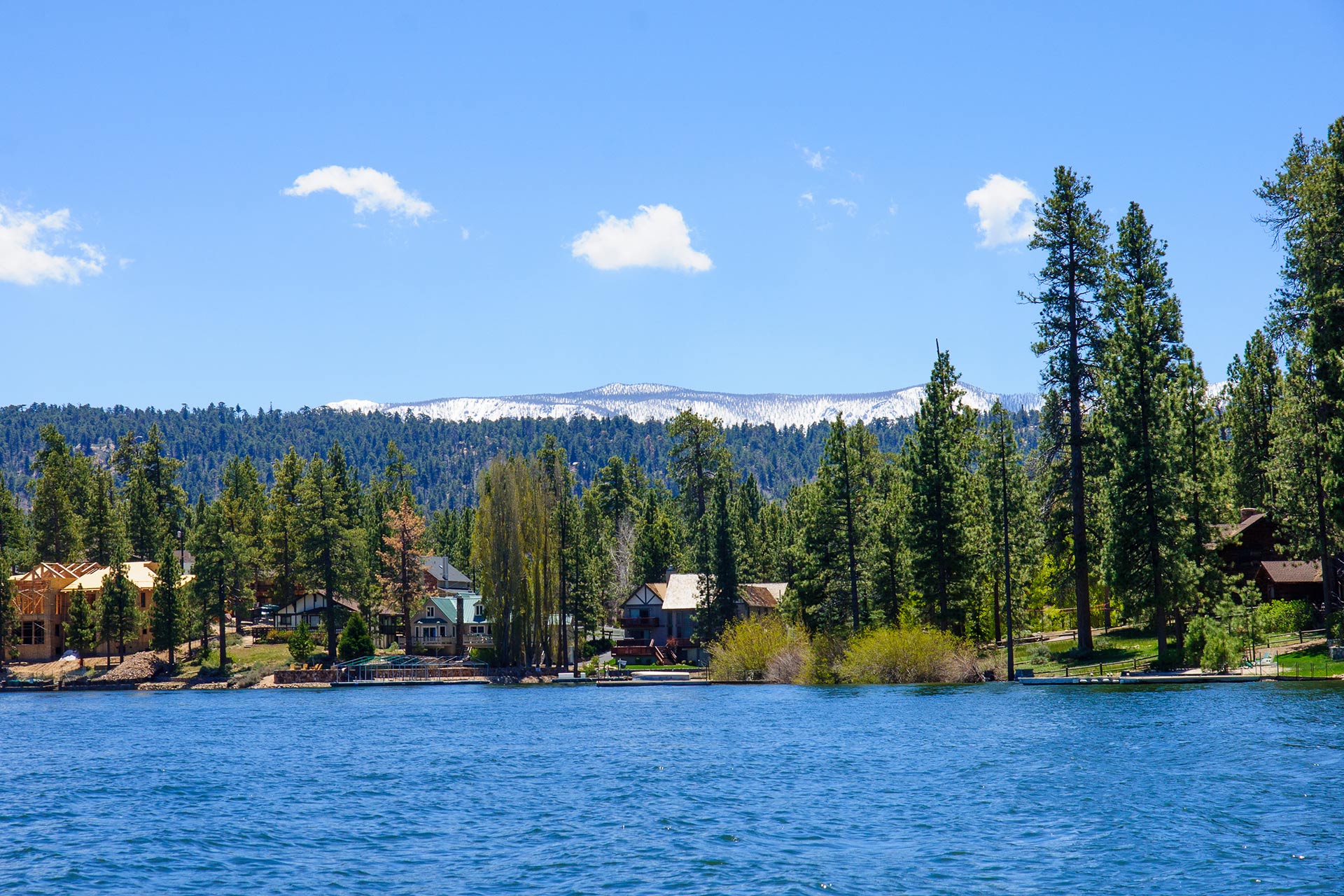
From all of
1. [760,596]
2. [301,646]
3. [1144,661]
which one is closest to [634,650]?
[760,596]

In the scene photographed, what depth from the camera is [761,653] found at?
72250 mm

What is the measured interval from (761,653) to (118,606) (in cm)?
5812

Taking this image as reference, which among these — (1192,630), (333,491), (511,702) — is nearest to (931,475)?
(1192,630)

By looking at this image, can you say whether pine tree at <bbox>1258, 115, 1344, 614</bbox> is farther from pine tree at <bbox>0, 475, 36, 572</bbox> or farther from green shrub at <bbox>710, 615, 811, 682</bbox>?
pine tree at <bbox>0, 475, 36, 572</bbox>

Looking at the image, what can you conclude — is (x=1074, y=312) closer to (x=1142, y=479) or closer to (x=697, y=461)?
(x=1142, y=479)

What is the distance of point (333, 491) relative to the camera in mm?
100875

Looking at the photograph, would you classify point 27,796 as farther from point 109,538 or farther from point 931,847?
point 109,538

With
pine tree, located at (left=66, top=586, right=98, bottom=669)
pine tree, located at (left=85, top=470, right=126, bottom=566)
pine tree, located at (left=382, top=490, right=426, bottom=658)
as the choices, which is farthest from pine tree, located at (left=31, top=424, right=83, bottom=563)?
pine tree, located at (left=382, top=490, right=426, bottom=658)

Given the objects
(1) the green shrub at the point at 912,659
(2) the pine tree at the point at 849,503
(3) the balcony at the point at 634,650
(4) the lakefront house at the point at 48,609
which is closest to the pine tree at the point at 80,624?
(4) the lakefront house at the point at 48,609

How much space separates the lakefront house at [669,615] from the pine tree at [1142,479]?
44.7 metres

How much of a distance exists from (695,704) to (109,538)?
81.5 meters

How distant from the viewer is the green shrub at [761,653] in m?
69.8

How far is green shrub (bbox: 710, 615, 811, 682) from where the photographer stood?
229 ft

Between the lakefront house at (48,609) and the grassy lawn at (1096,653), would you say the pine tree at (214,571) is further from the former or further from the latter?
the grassy lawn at (1096,653)
